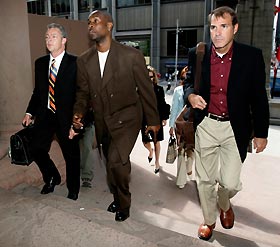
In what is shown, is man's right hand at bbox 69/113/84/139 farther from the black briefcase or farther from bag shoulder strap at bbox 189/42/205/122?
bag shoulder strap at bbox 189/42/205/122

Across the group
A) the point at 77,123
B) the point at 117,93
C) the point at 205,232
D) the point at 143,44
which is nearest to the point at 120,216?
the point at 205,232

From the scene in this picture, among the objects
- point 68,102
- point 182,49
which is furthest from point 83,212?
point 182,49

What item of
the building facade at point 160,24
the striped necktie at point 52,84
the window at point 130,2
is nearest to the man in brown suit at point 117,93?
the striped necktie at point 52,84

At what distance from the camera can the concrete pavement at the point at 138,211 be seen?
239 cm

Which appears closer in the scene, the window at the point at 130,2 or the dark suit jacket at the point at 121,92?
the dark suit jacket at the point at 121,92

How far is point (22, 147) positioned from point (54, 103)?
62 cm

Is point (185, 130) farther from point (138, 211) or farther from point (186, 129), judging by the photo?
point (138, 211)

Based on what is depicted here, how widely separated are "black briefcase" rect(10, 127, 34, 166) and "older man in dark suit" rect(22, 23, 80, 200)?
8 cm

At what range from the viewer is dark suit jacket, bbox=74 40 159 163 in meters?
2.72

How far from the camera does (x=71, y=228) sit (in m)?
2.46

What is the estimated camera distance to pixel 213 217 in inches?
113

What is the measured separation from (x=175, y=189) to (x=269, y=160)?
7.21 feet

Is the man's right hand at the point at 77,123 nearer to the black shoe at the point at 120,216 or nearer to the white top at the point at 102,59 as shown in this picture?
the white top at the point at 102,59

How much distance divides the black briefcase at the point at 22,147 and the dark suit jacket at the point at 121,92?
1088mm
